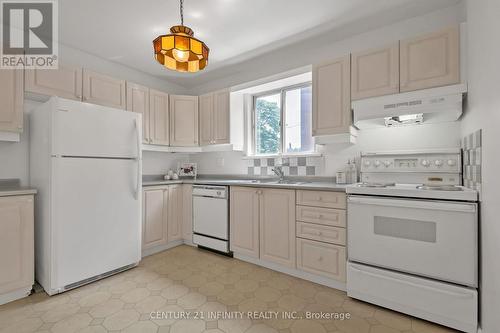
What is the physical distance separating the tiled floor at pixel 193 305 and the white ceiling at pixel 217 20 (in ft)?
8.20

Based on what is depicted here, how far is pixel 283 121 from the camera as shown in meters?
3.21

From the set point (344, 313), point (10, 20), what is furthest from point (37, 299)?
point (10, 20)

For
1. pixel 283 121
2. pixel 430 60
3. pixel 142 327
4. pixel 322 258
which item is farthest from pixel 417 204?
pixel 142 327

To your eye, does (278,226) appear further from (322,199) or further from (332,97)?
(332,97)

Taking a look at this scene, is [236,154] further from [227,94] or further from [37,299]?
[37,299]

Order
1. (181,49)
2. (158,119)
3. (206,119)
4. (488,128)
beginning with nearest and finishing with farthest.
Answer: (488,128) → (181,49) → (158,119) → (206,119)

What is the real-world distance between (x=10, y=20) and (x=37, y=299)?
2.61 m

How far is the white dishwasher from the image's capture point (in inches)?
111

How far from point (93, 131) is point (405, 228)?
2.72 metres

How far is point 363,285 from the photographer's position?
185cm

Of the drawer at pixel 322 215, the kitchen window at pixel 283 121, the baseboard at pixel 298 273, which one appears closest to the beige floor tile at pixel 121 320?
the baseboard at pixel 298 273

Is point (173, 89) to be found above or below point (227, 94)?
above

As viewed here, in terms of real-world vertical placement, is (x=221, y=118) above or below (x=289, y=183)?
above

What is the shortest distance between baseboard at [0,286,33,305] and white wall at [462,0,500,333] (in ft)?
10.4
